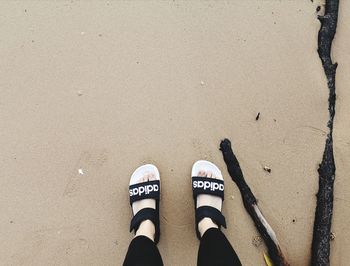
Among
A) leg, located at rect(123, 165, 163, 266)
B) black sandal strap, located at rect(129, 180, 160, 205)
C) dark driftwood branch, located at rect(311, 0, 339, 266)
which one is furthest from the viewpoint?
black sandal strap, located at rect(129, 180, 160, 205)

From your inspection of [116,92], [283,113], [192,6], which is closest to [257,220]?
[283,113]

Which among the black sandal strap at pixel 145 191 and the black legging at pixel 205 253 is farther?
the black sandal strap at pixel 145 191

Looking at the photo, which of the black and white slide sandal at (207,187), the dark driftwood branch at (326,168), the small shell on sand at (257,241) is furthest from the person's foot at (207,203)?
the dark driftwood branch at (326,168)

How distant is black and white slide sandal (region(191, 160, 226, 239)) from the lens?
8.43 ft

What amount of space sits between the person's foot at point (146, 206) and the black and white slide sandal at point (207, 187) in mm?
271

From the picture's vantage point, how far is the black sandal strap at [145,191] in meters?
2.61

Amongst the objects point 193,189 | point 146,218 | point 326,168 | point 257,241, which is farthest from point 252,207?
point 146,218

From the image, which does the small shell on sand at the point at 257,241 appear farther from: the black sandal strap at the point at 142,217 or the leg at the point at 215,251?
the black sandal strap at the point at 142,217

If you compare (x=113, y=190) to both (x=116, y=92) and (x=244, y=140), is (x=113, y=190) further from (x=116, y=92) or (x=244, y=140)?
(x=244, y=140)

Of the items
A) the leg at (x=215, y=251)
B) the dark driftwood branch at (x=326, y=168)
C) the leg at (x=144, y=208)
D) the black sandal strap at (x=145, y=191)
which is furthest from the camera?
the black sandal strap at (x=145, y=191)

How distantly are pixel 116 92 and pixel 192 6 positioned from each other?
2.66ft

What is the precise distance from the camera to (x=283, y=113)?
8.89 ft

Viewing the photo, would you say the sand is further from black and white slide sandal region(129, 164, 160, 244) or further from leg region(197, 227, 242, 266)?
leg region(197, 227, 242, 266)

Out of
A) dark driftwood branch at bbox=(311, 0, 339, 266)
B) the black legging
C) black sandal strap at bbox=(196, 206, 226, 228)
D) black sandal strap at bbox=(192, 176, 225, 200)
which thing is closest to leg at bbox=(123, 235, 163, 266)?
the black legging
